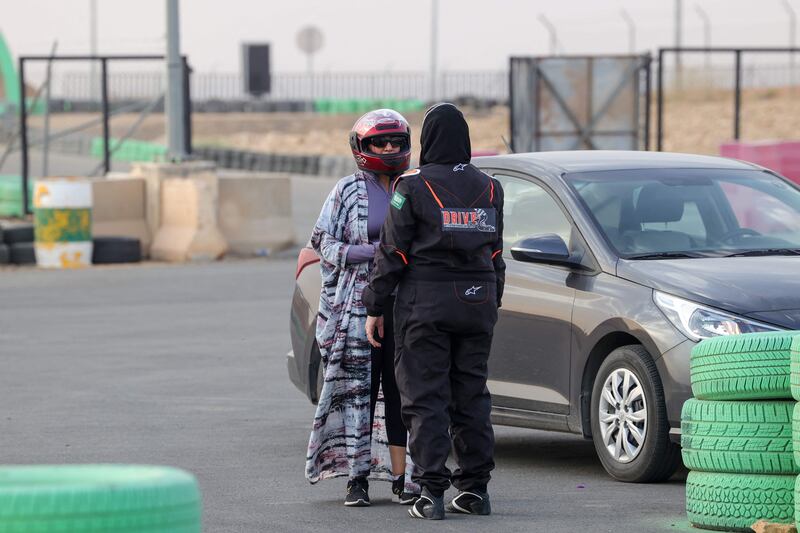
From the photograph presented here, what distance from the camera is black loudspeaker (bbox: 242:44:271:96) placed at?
47125mm

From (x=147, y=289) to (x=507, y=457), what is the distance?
10.1 m

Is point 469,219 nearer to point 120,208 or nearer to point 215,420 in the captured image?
point 215,420

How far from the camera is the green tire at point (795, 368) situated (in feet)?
19.5

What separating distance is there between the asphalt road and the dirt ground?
24832 millimetres

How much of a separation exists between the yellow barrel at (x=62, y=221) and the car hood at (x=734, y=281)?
13.6 meters

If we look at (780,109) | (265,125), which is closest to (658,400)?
(780,109)

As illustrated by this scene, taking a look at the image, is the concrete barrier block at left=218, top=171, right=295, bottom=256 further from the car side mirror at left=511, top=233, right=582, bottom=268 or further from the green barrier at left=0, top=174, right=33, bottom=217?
the car side mirror at left=511, top=233, right=582, bottom=268

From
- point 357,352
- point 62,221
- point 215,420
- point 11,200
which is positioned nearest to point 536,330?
point 357,352

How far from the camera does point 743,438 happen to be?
251 inches

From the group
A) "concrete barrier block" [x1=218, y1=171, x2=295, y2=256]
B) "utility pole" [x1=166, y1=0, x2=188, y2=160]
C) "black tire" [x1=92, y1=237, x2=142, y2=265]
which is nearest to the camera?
"black tire" [x1=92, y1=237, x2=142, y2=265]

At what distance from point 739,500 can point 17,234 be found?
16046 millimetres

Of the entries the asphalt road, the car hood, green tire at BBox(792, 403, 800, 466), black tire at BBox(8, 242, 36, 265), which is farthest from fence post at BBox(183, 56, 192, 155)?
green tire at BBox(792, 403, 800, 466)

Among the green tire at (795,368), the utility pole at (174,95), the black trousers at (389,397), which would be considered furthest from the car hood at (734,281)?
the utility pole at (174,95)

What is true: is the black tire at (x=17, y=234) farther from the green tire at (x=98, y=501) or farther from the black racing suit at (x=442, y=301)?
the green tire at (x=98, y=501)
